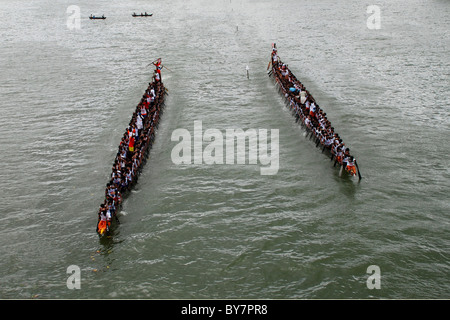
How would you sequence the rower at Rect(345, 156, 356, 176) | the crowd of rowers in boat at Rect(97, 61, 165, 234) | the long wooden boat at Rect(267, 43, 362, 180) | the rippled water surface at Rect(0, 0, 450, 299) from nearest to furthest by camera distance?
the rippled water surface at Rect(0, 0, 450, 299), the crowd of rowers in boat at Rect(97, 61, 165, 234), the rower at Rect(345, 156, 356, 176), the long wooden boat at Rect(267, 43, 362, 180)

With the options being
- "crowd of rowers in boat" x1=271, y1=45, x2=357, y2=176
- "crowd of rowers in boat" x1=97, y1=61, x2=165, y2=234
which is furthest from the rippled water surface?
"crowd of rowers in boat" x1=271, y1=45, x2=357, y2=176

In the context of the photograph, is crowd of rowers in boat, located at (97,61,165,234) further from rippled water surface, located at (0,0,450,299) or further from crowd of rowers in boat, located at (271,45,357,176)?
crowd of rowers in boat, located at (271,45,357,176)

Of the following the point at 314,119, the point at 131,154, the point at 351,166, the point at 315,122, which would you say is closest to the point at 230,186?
the point at 131,154

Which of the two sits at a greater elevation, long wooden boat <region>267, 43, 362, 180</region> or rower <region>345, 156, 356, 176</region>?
long wooden boat <region>267, 43, 362, 180</region>

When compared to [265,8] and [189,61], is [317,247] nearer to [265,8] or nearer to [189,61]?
[189,61]

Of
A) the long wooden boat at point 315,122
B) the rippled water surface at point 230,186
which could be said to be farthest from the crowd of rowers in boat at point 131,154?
the long wooden boat at point 315,122

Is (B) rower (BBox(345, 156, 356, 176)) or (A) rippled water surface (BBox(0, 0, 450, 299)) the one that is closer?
(A) rippled water surface (BBox(0, 0, 450, 299))

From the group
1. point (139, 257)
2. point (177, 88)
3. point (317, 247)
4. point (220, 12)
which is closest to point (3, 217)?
point (139, 257)
